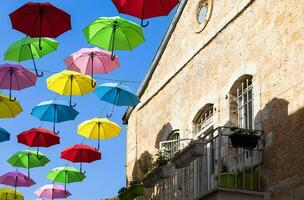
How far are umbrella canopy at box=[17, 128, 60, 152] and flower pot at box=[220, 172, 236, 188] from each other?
7654 mm

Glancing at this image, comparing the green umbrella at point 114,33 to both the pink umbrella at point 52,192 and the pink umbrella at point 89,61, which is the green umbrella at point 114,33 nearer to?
the pink umbrella at point 89,61

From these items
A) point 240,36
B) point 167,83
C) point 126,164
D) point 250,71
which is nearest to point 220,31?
point 240,36

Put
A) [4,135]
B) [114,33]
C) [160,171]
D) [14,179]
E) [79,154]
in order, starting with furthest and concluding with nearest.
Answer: [14,179] → [79,154] → [4,135] → [160,171] → [114,33]

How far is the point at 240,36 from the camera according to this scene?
53.1 ft

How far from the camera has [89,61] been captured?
1803 cm

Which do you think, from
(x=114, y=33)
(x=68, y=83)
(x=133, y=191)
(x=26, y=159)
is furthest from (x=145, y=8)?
(x=26, y=159)

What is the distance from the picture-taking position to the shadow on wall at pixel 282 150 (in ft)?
42.9

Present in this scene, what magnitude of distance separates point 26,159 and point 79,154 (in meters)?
2.16

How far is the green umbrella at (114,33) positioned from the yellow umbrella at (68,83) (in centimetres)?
224

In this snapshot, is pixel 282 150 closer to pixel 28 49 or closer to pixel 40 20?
pixel 40 20

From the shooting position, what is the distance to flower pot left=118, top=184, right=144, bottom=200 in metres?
18.5

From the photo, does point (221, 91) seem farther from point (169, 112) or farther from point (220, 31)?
point (169, 112)

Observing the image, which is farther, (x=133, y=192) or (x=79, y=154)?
(x=79, y=154)

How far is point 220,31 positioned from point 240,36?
1112mm
